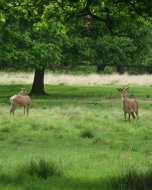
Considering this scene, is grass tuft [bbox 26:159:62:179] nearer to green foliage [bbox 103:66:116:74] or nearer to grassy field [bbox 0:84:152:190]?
grassy field [bbox 0:84:152:190]

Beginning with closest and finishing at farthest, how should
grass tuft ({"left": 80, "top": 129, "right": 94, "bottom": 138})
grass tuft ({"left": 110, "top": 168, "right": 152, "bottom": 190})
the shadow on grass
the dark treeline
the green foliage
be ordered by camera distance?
grass tuft ({"left": 110, "top": 168, "right": 152, "bottom": 190})
the shadow on grass
the dark treeline
grass tuft ({"left": 80, "top": 129, "right": 94, "bottom": 138})
the green foliage

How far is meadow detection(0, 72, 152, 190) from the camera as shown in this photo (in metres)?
9.09

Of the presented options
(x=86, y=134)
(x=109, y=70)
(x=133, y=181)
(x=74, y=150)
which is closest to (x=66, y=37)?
(x=86, y=134)

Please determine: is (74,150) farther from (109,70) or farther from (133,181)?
(109,70)

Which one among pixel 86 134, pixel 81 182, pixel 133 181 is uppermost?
pixel 133 181

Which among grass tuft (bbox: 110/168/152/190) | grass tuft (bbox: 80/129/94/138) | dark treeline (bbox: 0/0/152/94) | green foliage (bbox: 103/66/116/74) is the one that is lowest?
green foliage (bbox: 103/66/116/74)

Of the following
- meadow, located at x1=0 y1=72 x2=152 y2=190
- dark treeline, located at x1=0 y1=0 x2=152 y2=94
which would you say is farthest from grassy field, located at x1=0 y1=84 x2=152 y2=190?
dark treeline, located at x1=0 y1=0 x2=152 y2=94

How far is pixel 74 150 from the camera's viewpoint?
14125 mm

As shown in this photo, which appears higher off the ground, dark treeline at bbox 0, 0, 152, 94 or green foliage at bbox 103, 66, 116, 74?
dark treeline at bbox 0, 0, 152, 94

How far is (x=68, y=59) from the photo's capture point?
37.6 metres

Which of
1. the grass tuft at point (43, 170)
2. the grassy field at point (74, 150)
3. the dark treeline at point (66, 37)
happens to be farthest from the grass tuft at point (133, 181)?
the dark treeline at point (66, 37)

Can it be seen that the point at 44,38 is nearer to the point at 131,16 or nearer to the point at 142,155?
the point at 131,16

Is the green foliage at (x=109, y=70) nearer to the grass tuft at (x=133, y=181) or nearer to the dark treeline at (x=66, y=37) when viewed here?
the dark treeline at (x=66, y=37)

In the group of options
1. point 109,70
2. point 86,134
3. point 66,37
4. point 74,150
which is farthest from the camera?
point 109,70
